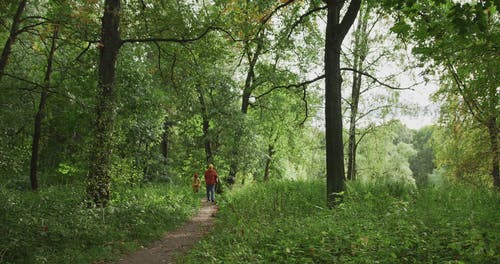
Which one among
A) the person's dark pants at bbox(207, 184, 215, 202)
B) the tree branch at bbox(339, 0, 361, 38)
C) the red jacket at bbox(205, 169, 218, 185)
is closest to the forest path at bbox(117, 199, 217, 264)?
the red jacket at bbox(205, 169, 218, 185)

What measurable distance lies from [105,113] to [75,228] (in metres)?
3.58

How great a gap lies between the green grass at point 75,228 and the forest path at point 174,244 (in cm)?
30

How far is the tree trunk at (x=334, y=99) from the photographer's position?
877 centimetres

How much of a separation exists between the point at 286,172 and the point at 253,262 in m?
27.5

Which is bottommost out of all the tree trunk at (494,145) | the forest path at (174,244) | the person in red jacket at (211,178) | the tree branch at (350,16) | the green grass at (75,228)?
the forest path at (174,244)

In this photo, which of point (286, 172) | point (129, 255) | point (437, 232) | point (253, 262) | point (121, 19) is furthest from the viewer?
point (286, 172)

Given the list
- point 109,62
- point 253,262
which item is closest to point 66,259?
point 253,262

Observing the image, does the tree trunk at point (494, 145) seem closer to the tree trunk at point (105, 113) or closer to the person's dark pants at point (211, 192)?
the person's dark pants at point (211, 192)

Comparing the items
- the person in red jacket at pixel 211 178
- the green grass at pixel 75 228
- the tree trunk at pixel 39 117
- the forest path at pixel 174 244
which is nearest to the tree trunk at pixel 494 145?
the person in red jacket at pixel 211 178

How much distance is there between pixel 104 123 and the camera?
10219 mm

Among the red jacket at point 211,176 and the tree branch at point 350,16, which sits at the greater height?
the tree branch at point 350,16

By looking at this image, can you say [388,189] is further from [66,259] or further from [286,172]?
[286,172]

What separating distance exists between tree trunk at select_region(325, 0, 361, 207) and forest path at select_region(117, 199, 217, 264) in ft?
13.2

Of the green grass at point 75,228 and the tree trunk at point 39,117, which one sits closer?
the green grass at point 75,228
